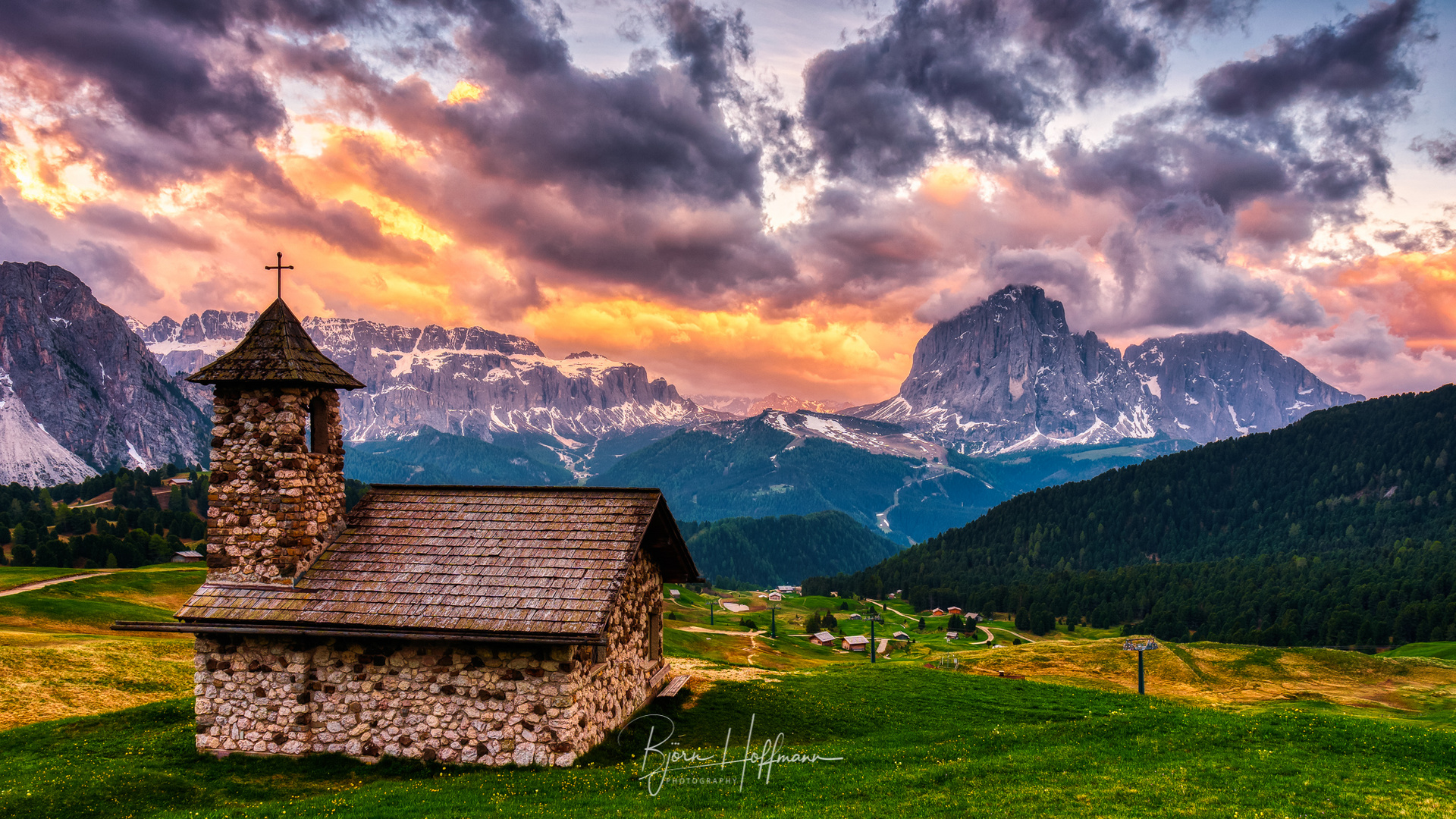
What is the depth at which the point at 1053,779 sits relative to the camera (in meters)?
20.2

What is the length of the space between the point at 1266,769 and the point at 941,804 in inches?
410

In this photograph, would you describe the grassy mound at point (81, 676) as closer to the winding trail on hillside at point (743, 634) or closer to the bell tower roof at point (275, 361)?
the bell tower roof at point (275, 361)

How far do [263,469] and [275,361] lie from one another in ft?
12.1

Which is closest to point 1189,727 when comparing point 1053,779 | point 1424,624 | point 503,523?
point 1053,779

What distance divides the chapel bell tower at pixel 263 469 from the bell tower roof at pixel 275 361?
0.12 feet

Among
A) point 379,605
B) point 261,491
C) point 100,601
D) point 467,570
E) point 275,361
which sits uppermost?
point 275,361

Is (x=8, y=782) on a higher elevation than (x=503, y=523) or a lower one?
lower

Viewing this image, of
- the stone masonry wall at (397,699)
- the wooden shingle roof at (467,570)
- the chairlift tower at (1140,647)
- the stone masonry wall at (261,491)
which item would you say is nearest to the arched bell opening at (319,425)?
the stone masonry wall at (261,491)

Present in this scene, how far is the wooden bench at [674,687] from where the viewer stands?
97.8ft

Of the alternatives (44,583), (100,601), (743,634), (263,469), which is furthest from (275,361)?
(743,634)

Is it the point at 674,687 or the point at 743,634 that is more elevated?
the point at 674,687

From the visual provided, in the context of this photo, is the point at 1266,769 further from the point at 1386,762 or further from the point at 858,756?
the point at 858,756

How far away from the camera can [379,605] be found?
23266 millimetres

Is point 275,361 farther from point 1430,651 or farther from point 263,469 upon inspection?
point 1430,651
